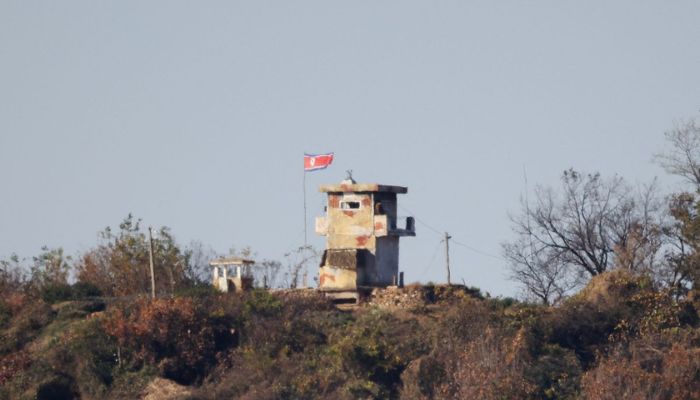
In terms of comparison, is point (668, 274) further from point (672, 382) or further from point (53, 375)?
point (53, 375)

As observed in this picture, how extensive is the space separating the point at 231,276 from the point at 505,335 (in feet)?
37.5

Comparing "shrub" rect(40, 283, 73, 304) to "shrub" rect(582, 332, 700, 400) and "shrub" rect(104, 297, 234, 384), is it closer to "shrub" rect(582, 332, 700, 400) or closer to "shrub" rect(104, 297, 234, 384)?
"shrub" rect(104, 297, 234, 384)

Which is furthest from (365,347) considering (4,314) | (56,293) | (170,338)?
(56,293)

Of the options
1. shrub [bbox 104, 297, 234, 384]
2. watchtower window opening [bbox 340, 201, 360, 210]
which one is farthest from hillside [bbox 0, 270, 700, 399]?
watchtower window opening [bbox 340, 201, 360, 210]

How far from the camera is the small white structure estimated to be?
202ft

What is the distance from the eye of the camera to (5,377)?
56.1 meters

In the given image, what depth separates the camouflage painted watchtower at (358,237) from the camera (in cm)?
6116

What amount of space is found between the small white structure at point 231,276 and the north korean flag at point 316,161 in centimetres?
421

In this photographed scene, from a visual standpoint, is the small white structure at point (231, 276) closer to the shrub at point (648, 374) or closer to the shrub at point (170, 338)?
the shrub at point (170, 338)

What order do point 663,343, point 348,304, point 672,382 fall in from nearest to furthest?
point 672,382 < point 663,343 < point 348,304

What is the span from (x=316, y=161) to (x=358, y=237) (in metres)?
3.35

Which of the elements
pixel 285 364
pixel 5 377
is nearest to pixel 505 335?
pixel 285 364

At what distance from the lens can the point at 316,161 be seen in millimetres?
63000

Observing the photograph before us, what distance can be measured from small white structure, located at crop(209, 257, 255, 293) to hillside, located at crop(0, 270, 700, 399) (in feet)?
4.35
